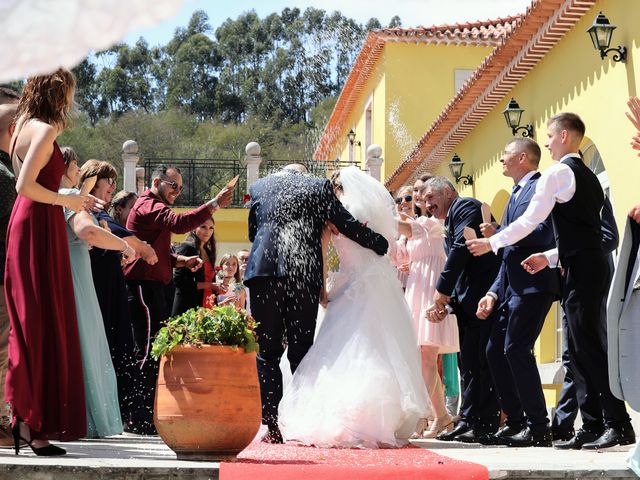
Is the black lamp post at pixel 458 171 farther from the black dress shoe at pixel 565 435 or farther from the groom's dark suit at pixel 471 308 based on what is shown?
the black dress shoe at pixel 565 435

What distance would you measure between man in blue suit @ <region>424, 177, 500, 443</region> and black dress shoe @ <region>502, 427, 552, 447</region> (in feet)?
2.78

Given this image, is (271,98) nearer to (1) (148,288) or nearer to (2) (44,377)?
(1) (148,288)

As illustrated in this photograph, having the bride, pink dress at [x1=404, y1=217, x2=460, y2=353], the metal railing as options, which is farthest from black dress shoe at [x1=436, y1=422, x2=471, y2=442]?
the metal railing

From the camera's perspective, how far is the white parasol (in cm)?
82

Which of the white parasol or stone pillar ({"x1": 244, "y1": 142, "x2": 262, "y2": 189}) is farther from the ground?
stone pillar ({"x1": 244, "y1": 142, "x2": 262, "y2": 189})

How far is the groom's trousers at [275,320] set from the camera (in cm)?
642

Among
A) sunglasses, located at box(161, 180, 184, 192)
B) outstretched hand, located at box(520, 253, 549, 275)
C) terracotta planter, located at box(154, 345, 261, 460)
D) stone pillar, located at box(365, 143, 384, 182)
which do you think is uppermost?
stone pillar, located at box(365, 143, 384, 182)

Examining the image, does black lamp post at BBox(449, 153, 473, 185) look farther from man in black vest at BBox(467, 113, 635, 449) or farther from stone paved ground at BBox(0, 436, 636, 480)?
stone paved ground at BBox(0, 436, 636, 480)

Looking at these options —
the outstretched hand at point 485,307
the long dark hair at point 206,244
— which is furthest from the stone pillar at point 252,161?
the outstretched hand at point 485,307

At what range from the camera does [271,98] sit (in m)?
44.5

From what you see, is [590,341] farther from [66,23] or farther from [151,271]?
[66,23]

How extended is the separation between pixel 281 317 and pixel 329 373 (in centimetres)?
50

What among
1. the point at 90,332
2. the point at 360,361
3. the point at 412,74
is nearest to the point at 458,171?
the point at 412,74

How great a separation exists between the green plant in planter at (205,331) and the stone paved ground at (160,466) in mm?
558
